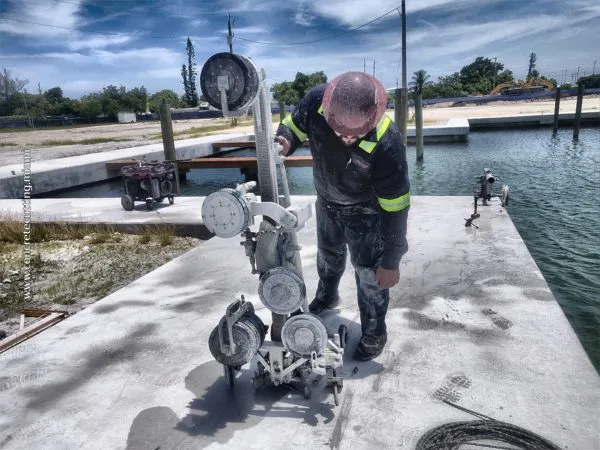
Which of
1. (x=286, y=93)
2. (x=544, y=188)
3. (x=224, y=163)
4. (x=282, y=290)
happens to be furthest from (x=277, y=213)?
(x=286, y=93)

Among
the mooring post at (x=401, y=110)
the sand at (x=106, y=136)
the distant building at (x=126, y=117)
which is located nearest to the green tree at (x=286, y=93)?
the sand at (x=106, y=136)

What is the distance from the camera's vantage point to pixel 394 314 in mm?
3699

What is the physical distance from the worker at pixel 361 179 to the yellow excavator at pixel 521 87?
69.2 m

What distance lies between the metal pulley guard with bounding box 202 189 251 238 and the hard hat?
647 mm

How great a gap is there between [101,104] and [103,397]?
79.5 m

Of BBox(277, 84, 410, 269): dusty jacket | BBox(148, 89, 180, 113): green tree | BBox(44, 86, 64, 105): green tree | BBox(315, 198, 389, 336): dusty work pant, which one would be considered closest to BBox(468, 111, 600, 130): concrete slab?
BBox(315, 198, 389, 336): dusty work pant

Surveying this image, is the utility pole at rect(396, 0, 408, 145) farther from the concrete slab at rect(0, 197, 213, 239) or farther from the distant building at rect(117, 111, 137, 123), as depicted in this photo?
the distant building at rect(117, 111, 137, 123)

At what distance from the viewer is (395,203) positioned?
259 cm

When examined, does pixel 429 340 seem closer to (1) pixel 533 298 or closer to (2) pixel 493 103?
(1) pixel 533 298

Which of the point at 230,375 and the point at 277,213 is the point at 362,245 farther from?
the point at 230,375

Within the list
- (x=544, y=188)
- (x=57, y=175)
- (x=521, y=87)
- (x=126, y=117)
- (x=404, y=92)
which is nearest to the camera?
(x=544, y=188)

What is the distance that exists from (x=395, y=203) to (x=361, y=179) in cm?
25

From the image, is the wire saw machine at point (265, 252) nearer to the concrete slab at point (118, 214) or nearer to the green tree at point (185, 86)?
the concrete slab at point (118, 214)

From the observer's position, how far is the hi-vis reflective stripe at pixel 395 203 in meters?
2.59
